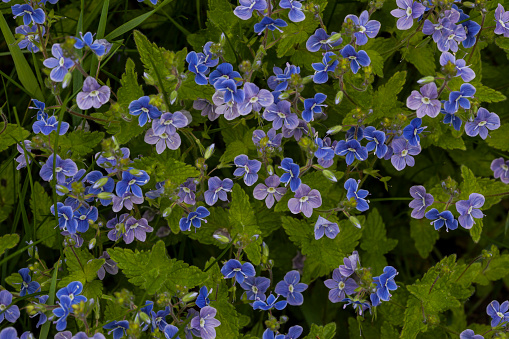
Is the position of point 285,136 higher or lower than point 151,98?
lower

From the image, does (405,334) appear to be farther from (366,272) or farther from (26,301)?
(26,301)

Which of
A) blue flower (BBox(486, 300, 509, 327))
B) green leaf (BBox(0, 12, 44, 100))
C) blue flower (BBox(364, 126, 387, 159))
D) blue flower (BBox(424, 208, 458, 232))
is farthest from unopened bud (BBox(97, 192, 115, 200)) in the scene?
blue flower (BBox(486, 300, 509, 327))

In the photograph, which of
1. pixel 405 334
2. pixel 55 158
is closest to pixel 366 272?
pixel 405 334

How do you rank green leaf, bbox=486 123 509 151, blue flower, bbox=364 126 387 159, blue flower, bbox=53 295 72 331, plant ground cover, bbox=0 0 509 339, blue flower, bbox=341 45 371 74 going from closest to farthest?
blue flower, bbox=53 295 72 331 < plant ground cover, bbox=0 0 509 339 < blue flower, bbox=341 45 371 74 < blue flower, bbox=364 126 387 159 < green leaf, bbox=486 123 509 151

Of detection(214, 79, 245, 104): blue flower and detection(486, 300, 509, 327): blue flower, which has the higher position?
detection(214, 79, 245, 104): blue flower

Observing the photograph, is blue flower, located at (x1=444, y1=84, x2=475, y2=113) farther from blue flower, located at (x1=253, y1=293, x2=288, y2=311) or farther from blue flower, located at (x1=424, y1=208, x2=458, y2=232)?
blue flower, located at (x1=253, y1=293, x2=288, y2=311)

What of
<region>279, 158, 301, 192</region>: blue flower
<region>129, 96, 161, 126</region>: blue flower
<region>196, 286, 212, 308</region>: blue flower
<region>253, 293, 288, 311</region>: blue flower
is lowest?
<region>253, 293, 288, 311</region>: blue flower

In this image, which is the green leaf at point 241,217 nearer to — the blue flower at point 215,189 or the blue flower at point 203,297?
the blue flower at point 215,189
